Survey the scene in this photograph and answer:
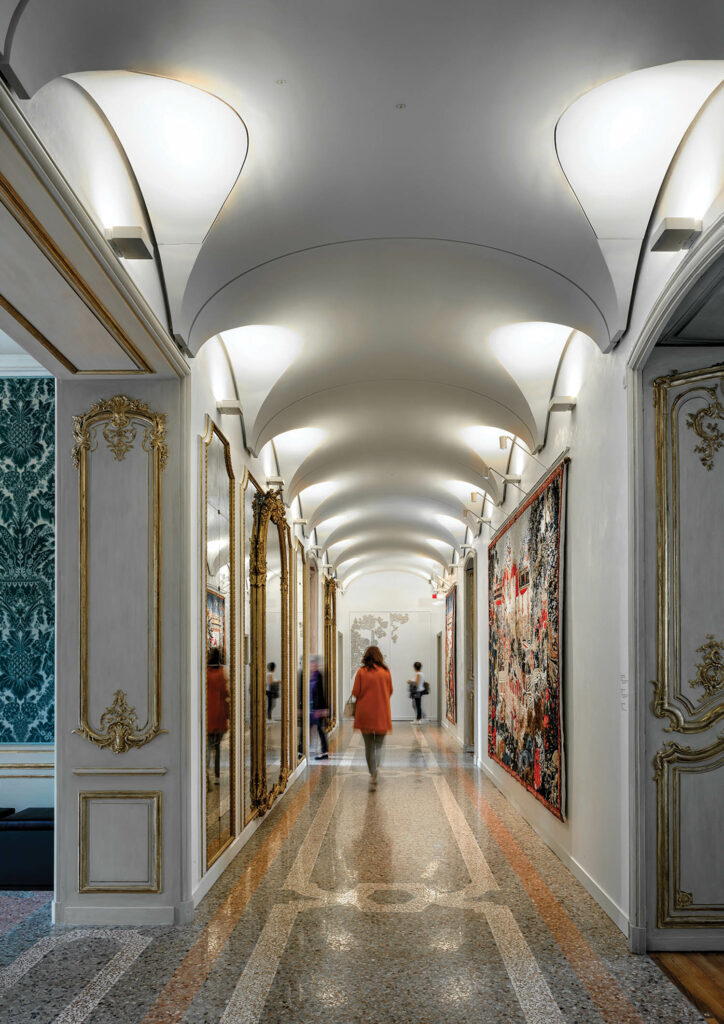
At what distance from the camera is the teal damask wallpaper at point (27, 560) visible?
23.7ft

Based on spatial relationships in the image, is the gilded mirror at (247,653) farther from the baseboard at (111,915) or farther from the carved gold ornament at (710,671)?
the carved gold ornament at (710,671)

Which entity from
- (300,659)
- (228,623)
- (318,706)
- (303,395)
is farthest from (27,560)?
(318,706)

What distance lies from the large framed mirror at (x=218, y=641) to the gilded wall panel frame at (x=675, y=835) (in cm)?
284

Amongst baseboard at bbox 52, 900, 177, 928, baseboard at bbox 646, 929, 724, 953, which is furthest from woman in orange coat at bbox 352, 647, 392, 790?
baseboard at bbox 646, 929, 724, 953

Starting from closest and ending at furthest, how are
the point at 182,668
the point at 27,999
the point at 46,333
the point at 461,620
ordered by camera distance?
the point at 27,999, the point at 46,333, the point at 182,668, the point at 461,620

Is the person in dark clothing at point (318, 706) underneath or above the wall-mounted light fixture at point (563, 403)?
underneath

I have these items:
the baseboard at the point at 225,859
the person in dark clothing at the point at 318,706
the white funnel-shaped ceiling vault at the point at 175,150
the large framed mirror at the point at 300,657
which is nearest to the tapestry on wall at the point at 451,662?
the person in dark clothing at the point at 318,706

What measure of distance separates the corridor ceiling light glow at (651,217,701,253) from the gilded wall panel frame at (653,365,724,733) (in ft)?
3.36

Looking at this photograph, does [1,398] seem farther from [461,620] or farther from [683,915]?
[461,620]

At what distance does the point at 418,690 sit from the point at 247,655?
59.4 feet

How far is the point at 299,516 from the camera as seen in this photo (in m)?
14.5

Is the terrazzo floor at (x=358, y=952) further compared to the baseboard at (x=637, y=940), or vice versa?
the baseboard at (x=637, y=940)

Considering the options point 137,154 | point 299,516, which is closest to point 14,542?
point 137,154

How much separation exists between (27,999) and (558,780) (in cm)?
432
